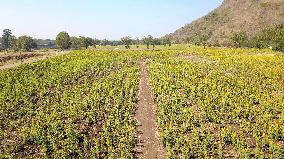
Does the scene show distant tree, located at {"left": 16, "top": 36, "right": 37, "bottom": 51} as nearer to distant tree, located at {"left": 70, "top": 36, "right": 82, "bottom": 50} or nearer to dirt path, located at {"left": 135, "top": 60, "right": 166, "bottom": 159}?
distant tree, located at {"left": 70, "top": 36, "right": 82, "bottom": 50}

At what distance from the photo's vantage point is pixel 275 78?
1692 inches

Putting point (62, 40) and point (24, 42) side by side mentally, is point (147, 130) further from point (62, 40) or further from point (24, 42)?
point (62, 40)

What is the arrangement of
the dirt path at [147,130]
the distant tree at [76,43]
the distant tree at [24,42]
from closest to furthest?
1. the dirt path at [147,130]
2. the distant tree at [24,42]
3. the distant tree at [76,43]

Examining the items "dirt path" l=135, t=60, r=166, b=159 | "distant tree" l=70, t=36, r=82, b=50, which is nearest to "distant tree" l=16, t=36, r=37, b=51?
"distant tree" l=70, t=36, r=82, b=50

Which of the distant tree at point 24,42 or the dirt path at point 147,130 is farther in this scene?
the distant tree at point 24,42

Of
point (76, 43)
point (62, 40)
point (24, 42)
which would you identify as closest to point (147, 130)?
point (24, 42)

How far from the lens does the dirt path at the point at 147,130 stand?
20578mm

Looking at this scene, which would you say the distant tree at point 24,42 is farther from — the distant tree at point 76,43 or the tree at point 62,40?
the distant tree at point 76,43

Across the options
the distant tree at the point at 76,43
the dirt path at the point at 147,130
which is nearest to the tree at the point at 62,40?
the distant tree at the point at 76,43

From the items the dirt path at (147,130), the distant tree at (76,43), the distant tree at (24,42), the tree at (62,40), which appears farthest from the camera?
the distant tree at (76,43)

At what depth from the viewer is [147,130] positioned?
24.4 m

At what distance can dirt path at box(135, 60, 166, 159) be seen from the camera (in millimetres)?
20578

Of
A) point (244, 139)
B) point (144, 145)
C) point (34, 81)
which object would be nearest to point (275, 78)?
point (244, 139)

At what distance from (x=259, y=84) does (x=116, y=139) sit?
2434 centimetres
